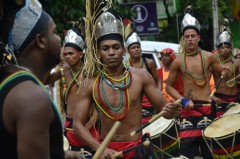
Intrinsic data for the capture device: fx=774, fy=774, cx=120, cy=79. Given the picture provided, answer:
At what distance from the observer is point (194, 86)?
35.7 ft

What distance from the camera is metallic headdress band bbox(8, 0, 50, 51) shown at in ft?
12.2

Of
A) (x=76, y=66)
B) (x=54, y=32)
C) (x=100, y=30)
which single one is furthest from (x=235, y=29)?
(x=54, y=32)

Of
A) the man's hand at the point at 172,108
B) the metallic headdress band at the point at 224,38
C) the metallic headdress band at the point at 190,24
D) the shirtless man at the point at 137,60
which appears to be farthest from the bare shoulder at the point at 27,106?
the metallic headdress band at the point at 224,38

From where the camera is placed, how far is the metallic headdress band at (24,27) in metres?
3.72

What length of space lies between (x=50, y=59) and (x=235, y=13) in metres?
14.3

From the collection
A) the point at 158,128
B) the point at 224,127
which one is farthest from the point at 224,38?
the point at 158,128

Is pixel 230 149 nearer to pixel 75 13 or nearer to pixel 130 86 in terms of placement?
pixel 130 86

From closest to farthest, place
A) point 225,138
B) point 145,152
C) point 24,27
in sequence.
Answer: point 24,27 → point 145,152 → point 225,138

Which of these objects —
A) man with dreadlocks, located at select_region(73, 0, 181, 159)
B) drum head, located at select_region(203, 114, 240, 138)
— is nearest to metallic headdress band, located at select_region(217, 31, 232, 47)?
drum head, located at select_region(203, 114, 240, 138)

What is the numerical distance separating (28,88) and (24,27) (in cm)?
39

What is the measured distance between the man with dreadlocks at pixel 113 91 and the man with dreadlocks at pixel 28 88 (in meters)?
3.01

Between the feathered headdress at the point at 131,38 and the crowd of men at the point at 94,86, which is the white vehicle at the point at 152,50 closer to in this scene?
the crowd of men at the point at 94,86

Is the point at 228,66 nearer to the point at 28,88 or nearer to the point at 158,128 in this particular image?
the point at 158,128

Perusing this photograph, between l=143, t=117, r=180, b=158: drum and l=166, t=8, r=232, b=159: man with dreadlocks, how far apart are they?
1.24 meters
